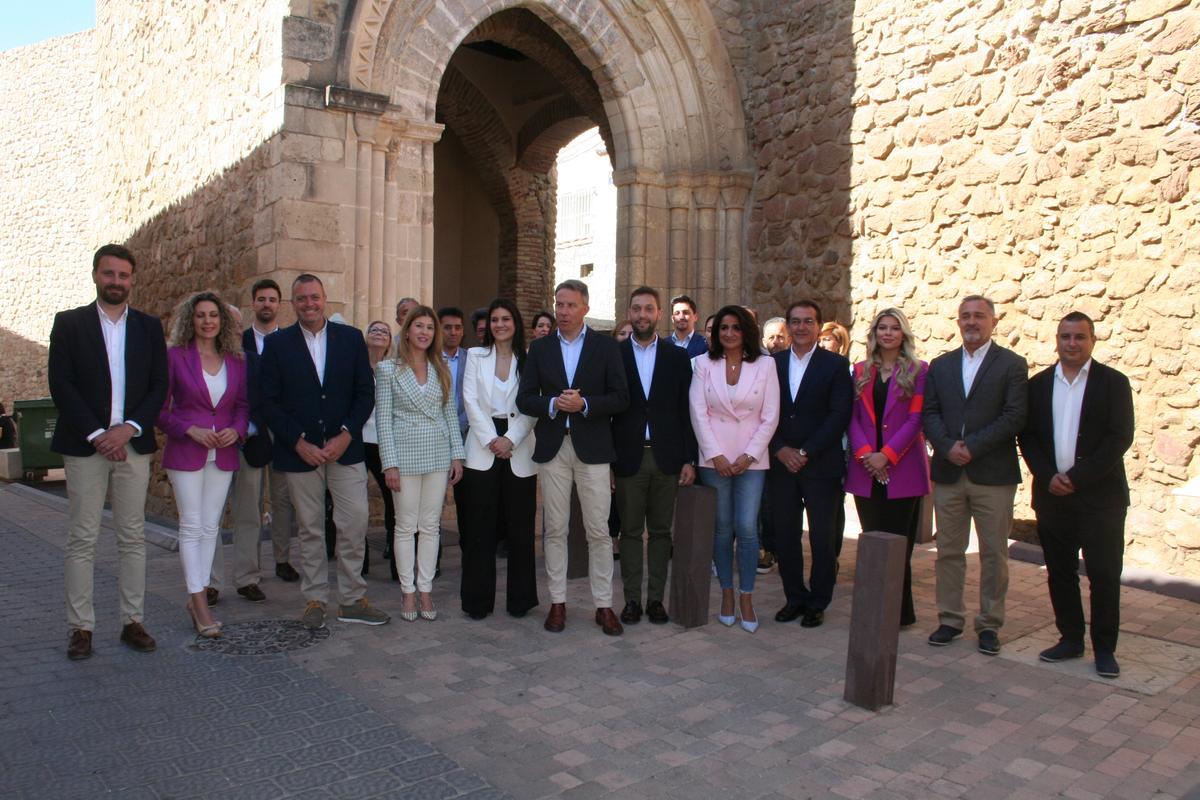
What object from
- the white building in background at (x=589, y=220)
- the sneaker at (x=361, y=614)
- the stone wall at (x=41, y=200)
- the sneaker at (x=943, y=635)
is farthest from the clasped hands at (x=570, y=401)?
the stone wall at (x=41, y=200)

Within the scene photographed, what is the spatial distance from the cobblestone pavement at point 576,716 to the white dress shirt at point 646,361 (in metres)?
1.32

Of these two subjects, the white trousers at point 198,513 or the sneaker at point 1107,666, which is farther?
the white trousers at point 198,513

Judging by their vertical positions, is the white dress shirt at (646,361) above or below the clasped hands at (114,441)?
above

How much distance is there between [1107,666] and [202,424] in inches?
183

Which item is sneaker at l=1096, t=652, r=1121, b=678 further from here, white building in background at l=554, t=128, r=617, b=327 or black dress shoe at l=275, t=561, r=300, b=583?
white building in background at l=554, t=128, r=617, b=327

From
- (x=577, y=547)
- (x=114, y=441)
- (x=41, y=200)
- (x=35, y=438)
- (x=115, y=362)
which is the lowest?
(x=577, y=547)

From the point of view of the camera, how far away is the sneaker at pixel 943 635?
15.7 feet

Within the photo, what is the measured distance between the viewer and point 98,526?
4.44m

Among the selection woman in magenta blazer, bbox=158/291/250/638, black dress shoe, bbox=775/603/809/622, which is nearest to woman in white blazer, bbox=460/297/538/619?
woman in magenta blazer, bbox=158/291/250/638

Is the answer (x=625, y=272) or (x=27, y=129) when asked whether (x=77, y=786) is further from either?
(x=27, y=129)

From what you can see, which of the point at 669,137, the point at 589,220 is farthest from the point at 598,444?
the point at 589,220

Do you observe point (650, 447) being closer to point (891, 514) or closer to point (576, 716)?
point (891, 514)

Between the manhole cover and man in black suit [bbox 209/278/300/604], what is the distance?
0.55 m

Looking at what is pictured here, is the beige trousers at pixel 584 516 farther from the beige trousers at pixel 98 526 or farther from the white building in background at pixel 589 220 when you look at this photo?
the white building in background at pixel 589 220
